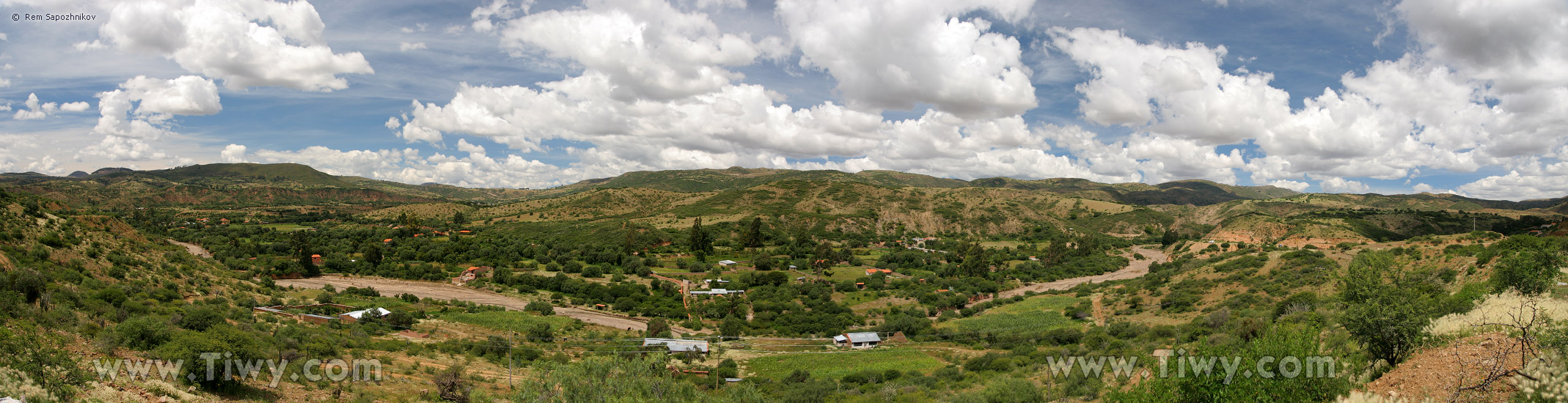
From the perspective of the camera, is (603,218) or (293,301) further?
(603,218)

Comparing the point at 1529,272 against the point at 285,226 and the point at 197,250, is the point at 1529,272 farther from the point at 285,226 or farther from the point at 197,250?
the point at 285,226

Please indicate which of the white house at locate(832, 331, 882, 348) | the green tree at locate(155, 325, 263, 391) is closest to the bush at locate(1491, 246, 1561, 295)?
the white house at locate(832, 331, 882, 348)

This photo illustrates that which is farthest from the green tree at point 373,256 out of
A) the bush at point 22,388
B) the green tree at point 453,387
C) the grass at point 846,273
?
the bush at point 22,388

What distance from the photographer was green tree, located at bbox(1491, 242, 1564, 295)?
21.3m

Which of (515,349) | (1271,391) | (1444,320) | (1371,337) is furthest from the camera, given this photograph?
(515,349)

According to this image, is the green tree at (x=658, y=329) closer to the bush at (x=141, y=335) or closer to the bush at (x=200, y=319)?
the bush at (x=200, y=319)

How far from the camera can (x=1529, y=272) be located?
21.9m

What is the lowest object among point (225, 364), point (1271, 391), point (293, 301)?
point (293, 301)

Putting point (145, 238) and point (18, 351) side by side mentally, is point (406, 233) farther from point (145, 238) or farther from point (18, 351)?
point (18, 351)

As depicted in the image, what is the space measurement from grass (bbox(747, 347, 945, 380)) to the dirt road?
43.7ft

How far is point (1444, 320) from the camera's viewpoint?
1658 cm

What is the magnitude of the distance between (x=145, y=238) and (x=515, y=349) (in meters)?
33.9

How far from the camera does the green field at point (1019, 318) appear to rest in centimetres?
4766

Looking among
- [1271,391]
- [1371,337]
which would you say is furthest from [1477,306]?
[1271,391]
